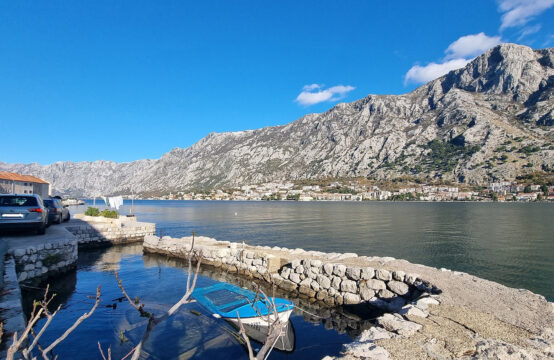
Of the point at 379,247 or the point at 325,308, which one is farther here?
the point at 379,247

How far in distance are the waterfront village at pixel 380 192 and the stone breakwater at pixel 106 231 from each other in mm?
127582

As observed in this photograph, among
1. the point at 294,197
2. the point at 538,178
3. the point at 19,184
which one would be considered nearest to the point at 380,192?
the point at 294,197

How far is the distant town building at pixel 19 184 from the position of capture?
55.9 m

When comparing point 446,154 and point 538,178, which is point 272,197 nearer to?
point 446,154

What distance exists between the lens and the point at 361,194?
15388cm

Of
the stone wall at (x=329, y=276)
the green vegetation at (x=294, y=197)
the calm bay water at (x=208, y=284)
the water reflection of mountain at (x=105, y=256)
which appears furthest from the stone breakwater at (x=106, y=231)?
the green vegetation at (x=294, y=197)

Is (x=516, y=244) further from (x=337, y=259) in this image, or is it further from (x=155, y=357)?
(x=155, y=357)

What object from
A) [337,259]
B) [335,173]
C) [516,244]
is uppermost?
[335,173]

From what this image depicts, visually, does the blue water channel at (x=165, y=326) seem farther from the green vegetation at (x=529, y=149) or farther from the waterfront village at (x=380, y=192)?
the green vegetation at (x=529, y=149)

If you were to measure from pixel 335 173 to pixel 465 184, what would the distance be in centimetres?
7031

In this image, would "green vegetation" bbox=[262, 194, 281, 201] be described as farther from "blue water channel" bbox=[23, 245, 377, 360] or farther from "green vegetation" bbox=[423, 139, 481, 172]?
"blue water channel" bbox=[23, 245, 377, 360]

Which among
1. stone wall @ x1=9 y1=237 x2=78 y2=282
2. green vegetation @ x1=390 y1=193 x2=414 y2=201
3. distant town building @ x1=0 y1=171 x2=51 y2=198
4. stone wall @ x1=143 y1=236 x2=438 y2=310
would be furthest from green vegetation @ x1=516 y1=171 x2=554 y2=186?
distant town building @ x1=0 y1=171 x2=51 y2=198

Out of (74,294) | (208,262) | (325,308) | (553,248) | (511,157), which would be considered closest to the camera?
(325,308)

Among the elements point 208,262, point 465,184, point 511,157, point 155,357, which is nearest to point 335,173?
point 465,184
